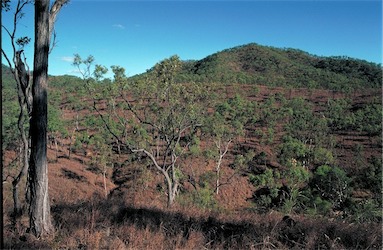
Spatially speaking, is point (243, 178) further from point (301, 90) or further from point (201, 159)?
point (301, 90)

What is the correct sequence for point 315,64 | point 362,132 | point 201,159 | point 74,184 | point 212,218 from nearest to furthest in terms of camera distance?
point 212,218 < point 74,184 < point 201,159 < point 362,132 < point 315,64

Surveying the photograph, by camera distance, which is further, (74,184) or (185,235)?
(74,184)

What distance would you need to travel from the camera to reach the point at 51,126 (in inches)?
1346

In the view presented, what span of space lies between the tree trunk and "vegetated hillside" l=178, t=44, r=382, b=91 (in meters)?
78.8

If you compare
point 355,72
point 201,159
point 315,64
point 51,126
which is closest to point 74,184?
point 51,126

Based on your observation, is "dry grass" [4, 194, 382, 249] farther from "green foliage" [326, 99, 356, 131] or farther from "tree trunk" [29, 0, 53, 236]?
"green foliage" [326, 99, 356, 131]

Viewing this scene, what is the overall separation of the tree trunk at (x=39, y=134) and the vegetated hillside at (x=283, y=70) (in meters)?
78.8

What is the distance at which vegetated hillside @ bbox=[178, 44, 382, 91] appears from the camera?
9062cm

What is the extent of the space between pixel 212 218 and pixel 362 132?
50.9m

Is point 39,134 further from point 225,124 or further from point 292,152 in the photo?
point 292,152

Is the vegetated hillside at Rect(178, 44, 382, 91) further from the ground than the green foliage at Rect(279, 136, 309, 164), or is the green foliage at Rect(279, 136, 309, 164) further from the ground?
the vegetated hillside at Rect(178, 44, 382, 91)

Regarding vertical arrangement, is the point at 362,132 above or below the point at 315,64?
below

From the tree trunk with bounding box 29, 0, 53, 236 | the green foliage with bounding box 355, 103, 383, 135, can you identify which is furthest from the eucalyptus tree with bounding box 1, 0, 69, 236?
the green foliage with bounding box 355, 103, 383, 135

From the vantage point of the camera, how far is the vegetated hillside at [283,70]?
→ 9062cm
